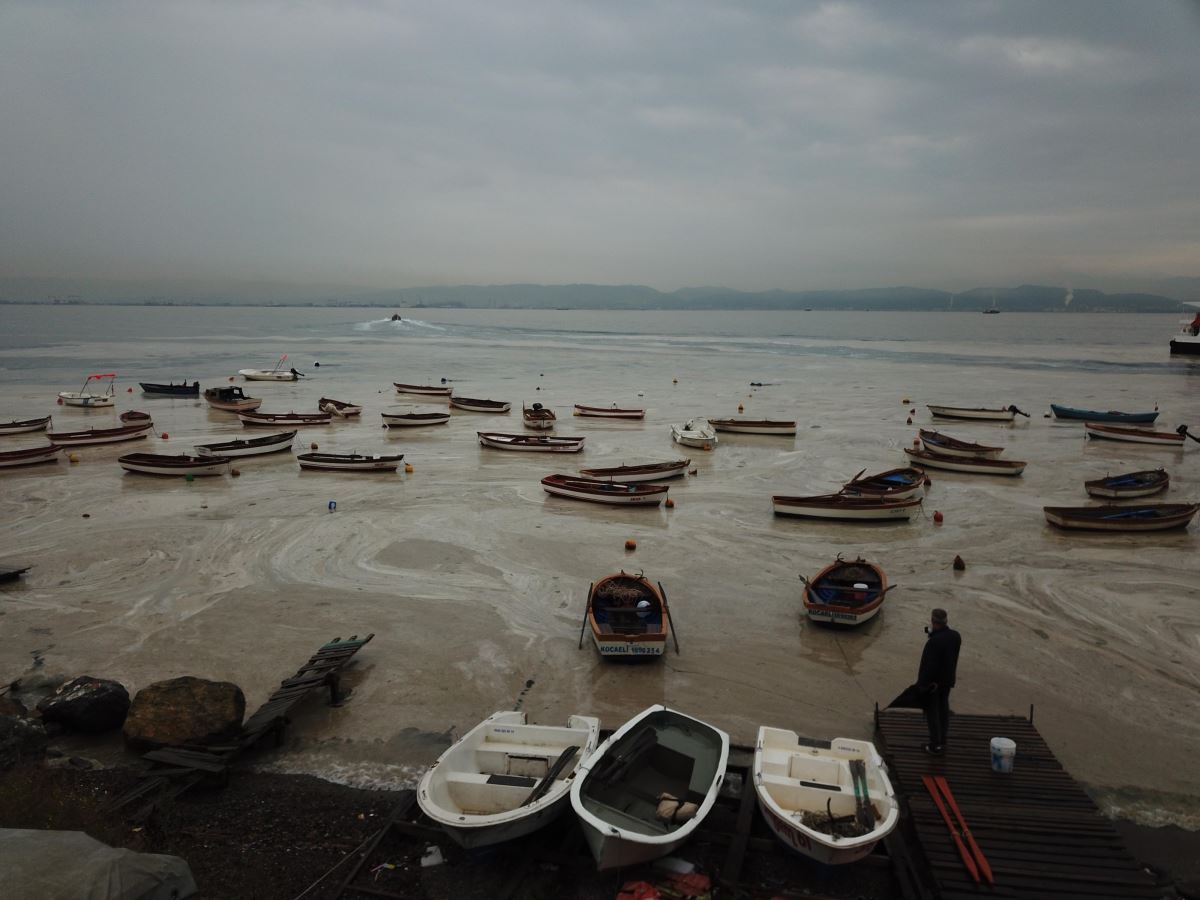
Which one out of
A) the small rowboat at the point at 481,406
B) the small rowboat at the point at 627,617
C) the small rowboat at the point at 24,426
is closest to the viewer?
the small rowboat at the point at 627,617

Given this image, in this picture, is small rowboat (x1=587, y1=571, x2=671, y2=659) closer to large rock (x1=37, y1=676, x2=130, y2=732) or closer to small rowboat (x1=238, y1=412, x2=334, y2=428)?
large rock (x1=37, y1=676, x2=130, y2=732)

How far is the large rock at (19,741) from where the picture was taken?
9.69 meters

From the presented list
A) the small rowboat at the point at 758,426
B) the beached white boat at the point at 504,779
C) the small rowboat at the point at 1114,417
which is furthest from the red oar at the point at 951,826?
the small rowboat at the point at 1114,417

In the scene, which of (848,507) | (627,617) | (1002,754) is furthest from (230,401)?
(1002,754)

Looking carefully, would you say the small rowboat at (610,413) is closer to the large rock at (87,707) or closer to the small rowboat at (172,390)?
the small rowboat at (172,390)

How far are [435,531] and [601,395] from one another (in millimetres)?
33929

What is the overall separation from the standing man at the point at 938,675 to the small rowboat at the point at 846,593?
177 inches

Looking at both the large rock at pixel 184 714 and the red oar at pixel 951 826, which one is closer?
the red oar at pixel 951 826

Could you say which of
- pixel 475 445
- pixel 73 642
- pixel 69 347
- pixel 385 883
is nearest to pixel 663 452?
pixel 475 445

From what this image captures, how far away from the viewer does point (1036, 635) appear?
14117 millimetres

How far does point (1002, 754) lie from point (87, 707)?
1303cm

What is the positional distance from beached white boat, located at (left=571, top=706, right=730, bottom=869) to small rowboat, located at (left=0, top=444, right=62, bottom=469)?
29796 millimetres

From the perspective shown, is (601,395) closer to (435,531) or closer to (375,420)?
(375,420)

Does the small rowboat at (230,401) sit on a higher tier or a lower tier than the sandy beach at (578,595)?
higher
